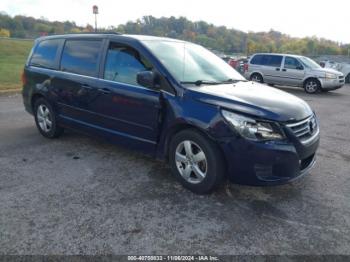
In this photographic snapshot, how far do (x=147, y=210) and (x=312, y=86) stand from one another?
40.0 feet

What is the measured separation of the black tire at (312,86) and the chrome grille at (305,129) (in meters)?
10.7

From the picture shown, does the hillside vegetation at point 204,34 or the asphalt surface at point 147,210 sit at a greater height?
the hillside vegetation at point 204,34

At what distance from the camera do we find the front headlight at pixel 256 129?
3029 millimetres

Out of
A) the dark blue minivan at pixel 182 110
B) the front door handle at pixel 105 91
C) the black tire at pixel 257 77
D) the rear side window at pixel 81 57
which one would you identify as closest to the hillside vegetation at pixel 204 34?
the black tire at pixel 257 77

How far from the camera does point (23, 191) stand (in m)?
3.46

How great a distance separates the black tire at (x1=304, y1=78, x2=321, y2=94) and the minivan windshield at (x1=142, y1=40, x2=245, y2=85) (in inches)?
398

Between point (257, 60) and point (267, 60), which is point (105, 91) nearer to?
point (267, 60)

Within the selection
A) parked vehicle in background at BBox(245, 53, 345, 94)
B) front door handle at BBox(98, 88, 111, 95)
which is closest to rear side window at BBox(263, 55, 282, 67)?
parked vehicle in background at BBox(245, 53, 345, 94)

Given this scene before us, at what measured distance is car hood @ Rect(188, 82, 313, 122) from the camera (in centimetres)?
309

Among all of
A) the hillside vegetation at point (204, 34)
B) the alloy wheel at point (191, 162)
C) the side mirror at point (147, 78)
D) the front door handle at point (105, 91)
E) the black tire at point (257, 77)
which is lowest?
the black tire at point (257, 77)

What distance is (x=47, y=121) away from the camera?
17.4ft

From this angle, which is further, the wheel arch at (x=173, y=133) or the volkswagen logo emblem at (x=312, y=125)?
the volkswagen logo emblem at (x=312, y=125)

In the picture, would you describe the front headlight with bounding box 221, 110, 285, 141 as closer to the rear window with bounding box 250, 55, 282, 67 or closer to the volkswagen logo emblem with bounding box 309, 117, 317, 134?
the volkswagen logo emblem with bounding box 309, 117, 317, 134

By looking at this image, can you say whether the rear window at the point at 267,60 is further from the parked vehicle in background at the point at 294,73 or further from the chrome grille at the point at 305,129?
the chrome grille at the point at 305,129
